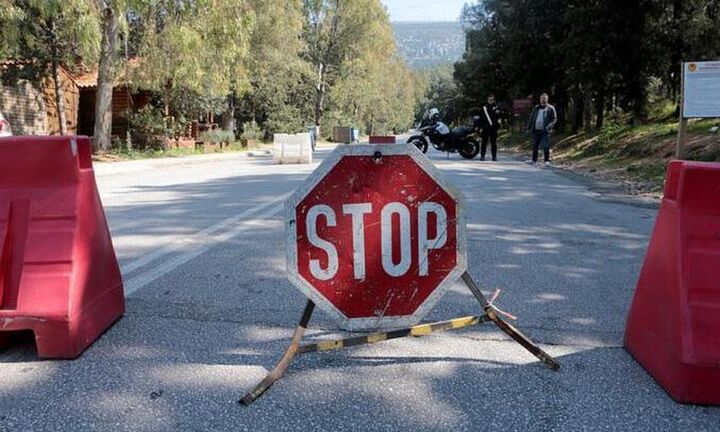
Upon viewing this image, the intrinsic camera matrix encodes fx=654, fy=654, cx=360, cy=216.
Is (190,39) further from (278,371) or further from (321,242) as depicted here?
(278,371)

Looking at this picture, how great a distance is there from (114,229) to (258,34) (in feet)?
94.8

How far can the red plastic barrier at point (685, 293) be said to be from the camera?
3018 millimetres

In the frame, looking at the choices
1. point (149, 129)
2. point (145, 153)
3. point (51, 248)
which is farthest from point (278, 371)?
point (149, 129)

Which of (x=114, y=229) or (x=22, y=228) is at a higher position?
(x=22, y=228)

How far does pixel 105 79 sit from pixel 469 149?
12.3 metres

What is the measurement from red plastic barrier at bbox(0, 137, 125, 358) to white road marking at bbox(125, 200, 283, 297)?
1007 mm

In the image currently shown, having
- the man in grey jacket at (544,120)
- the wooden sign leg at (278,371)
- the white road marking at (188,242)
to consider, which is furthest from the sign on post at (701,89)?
the wooden sign leg at (278,371)

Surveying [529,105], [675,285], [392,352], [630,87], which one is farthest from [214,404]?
[529,105]

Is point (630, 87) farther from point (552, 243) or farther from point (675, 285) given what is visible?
point (675, 285)

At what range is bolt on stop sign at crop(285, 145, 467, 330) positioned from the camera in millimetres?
3342

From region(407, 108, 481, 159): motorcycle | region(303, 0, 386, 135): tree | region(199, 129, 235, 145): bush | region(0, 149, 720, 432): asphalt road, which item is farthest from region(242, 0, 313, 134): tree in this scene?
region(0, 149, 720, 432): asphalt road

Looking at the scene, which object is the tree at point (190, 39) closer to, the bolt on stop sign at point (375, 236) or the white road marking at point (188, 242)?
the white road marking at point (188, 242)

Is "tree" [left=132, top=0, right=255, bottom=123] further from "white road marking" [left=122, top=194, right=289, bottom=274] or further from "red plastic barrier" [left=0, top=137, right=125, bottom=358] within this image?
"red plastic barrier" [left=0, top=137, right=125, bottom=358]

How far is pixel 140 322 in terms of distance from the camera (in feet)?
13.6
